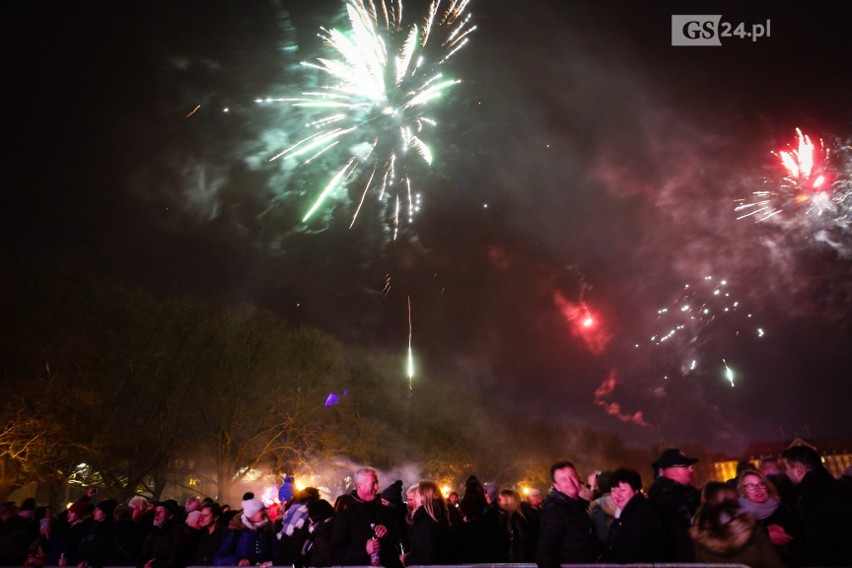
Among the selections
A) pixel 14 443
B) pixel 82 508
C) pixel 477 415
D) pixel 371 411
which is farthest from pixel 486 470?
pixel 82 508

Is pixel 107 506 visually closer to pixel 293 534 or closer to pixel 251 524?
pixel 251 524

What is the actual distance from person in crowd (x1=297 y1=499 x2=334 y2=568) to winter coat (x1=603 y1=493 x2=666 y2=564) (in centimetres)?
266

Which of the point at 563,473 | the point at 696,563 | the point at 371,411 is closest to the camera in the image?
the point at 696,563

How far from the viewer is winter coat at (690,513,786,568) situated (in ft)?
12.6

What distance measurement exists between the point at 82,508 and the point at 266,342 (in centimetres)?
2352

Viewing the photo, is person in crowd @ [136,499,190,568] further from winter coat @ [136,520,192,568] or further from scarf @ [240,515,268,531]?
scarf @ [240,515,268,531]

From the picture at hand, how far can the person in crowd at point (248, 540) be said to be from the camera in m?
6.91

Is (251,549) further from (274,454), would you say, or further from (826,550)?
(274,454)

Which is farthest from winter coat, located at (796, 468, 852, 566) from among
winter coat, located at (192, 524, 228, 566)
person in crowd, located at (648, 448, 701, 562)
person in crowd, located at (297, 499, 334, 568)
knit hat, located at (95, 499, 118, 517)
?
knit hat, located at (95, 499, 118, 517)

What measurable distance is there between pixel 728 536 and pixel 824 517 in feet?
4.21

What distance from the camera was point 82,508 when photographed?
8453mm

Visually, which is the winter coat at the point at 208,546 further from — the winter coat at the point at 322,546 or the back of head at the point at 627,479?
the back of head at the point at 627,479

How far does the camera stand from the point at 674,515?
4.76 metres

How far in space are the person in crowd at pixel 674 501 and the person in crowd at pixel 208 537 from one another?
5.44 m
